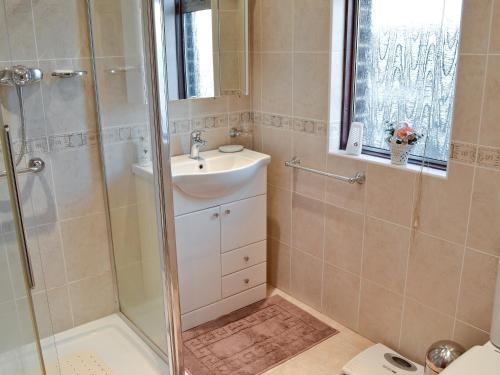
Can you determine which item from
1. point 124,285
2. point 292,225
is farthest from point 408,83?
point 124,285

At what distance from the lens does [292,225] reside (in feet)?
9.47

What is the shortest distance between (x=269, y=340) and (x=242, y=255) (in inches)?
18.9

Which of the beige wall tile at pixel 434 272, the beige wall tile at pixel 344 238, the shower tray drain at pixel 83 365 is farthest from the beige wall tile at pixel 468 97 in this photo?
the shower tray drain at pixel 83 365

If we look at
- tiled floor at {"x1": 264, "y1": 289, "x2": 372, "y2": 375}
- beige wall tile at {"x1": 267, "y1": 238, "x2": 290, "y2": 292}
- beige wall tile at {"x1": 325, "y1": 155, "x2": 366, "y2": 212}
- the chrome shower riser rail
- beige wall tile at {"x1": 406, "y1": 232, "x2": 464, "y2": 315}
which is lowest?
tiled floor at {"x1": 264, "y1": 289, "x2": 372, "y2": 375}

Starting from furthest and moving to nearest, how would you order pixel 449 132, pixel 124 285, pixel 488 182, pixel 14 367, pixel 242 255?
pixel 242 255 < pixel 124 285 < pixel 449 132 < pixel 488 182 < pixel 14 367

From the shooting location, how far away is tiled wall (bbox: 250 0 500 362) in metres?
1.93

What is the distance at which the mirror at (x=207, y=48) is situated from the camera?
2582 millimetres

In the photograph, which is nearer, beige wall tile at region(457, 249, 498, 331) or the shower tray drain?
beige wall tile at region(457, 249, 498, 331)

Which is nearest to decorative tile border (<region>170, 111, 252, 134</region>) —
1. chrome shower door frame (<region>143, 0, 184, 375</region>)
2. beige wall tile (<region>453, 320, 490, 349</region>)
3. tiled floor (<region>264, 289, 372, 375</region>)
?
chrome shower door frame (<region>143, 0, 184, 375</region>)

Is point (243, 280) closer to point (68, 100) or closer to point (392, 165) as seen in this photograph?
point (392, 165)

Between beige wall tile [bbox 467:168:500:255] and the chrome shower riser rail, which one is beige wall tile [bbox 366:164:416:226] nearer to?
beige wall tile [bbox 467:168:500:255]

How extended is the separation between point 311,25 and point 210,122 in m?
0.78

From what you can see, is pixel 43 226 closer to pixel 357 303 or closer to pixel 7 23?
pixel 7 23

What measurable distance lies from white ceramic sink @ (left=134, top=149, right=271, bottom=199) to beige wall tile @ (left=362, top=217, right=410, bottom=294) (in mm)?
660
